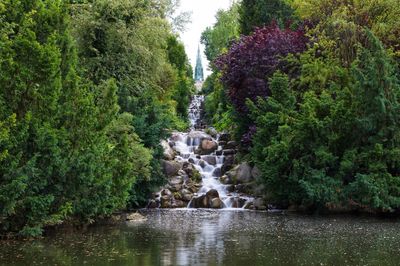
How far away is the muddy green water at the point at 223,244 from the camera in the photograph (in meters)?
13.3

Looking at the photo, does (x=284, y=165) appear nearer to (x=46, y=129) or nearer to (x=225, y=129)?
(x=46, y=129)

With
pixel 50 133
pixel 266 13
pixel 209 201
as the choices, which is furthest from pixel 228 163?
pixel 50 133

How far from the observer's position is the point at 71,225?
20203 millimetres

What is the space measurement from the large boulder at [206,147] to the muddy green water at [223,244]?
14.8m

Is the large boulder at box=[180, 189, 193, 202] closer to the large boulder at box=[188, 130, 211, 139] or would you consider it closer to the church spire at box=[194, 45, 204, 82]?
→ the large boulder at box=[188, 130, 211, 139]

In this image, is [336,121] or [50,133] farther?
[336,121]

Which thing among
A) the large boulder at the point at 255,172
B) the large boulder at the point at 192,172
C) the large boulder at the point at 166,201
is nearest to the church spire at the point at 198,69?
the large boulder at the point at 192,172

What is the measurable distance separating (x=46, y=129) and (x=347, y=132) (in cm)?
1487

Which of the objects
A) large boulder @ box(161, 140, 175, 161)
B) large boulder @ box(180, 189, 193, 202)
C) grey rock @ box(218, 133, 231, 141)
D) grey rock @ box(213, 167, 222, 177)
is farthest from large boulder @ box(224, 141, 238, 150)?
large boulder @ box(180, 189, 193, 202)

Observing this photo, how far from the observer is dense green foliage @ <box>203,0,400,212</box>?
82.8 feet

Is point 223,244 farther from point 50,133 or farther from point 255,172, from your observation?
point 255,172

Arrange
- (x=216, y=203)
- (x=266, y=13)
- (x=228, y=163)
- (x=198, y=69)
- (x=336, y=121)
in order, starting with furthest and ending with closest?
(x=198, y=69) < (x=266, y=13) < (x=228, y=163) < (x=216, y=203) < (x=336, y=121)

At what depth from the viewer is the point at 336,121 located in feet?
87.4

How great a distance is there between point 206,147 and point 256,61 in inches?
342
